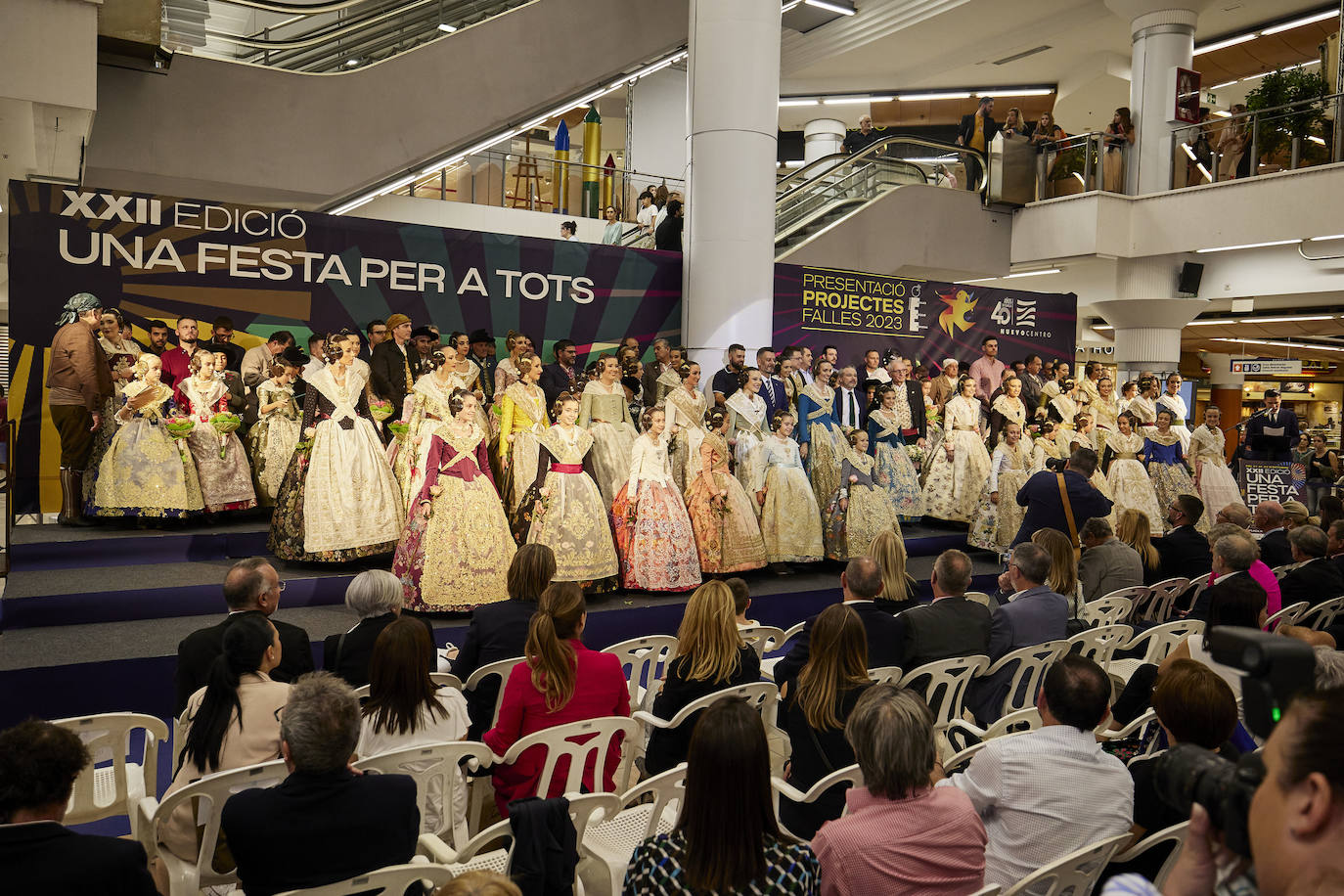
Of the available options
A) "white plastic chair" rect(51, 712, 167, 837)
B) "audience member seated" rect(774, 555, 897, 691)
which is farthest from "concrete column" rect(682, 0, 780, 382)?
"white plastic chair" rect(51, 712, 167, 837)

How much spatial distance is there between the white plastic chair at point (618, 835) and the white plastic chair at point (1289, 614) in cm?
348

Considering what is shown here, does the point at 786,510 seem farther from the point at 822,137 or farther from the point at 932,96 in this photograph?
the point at 822,137

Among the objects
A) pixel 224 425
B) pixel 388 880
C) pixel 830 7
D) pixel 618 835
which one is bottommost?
pixel 618 835

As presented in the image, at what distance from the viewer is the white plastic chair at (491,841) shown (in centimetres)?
212

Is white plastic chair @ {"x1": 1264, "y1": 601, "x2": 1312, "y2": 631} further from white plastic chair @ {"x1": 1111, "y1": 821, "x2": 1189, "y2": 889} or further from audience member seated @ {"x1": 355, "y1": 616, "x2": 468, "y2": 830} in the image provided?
audience member seated @ {"x1": 355, "y1": 616, "x2": 468, "y2": 830}

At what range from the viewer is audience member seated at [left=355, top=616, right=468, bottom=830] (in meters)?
2.76

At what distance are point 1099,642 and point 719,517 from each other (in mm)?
3132

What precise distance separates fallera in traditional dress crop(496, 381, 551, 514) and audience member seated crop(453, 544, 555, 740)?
8.27 ft

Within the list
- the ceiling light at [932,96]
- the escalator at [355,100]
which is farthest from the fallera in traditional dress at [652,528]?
the ceiling light at [932,96]

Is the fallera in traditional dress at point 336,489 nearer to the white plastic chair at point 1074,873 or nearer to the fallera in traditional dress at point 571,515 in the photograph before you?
the fallera in traditional dress at point 571,515

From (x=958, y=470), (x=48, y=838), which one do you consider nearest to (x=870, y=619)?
(x=48, y=838)

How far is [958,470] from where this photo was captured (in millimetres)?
9000

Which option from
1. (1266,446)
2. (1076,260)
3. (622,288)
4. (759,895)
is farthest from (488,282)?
(1266,446)

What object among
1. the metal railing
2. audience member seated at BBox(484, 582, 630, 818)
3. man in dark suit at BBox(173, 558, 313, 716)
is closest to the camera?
audience member seated at BBox(484, 582, 630, 818)
